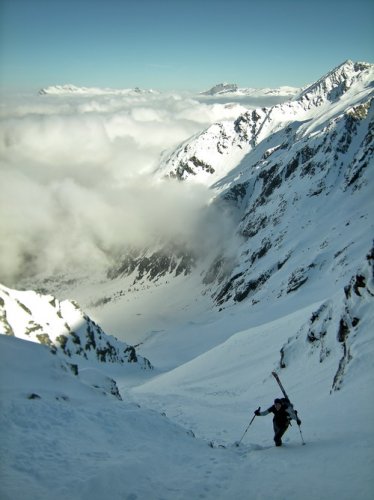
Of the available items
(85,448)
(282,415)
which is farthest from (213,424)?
(85,448)

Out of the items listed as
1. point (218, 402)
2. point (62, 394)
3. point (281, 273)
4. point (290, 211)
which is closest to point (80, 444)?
point (62, 394)

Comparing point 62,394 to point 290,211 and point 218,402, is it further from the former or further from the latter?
point 290,211

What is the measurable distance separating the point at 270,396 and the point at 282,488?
60.2 ft

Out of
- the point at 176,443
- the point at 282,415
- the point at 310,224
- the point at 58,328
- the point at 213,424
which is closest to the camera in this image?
the point at 282,415

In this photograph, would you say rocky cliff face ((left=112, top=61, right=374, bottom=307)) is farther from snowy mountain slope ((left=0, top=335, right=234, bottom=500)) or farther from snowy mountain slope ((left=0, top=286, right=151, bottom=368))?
snowy mountain slope ((left=0, top=335, right=234, bottom=500))

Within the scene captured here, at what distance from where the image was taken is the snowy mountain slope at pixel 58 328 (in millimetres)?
63844

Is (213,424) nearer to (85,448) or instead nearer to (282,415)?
(282,415)

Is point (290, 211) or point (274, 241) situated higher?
point (290, 211)

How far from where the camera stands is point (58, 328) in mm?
73812

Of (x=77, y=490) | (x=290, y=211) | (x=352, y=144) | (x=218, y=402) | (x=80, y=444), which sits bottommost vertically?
(x=77, y=490)

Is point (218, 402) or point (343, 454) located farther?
point (218, 402)

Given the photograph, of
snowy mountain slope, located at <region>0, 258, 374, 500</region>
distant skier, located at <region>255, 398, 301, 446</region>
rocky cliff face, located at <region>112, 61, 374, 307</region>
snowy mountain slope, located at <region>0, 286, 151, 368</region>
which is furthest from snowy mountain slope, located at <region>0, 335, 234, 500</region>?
rocky cliff face, located at <region>112, 61, 374, 307</region>

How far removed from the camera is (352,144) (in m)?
165

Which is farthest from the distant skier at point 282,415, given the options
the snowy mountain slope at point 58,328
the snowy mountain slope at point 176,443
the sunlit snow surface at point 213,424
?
the snowy mountain slope at point 58,328
